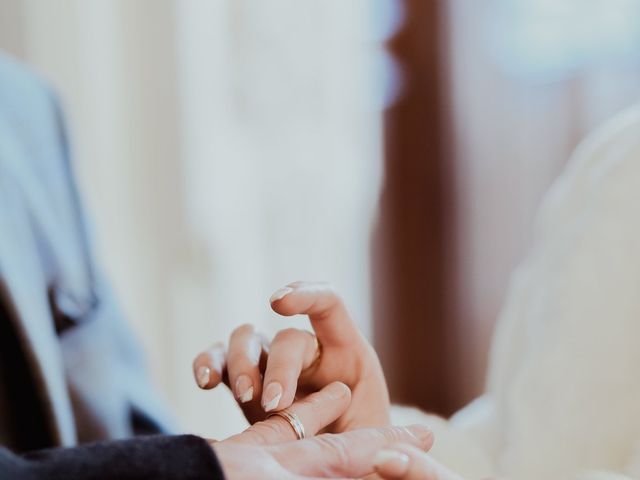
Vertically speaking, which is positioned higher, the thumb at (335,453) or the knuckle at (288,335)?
the knuckle at (288,335)

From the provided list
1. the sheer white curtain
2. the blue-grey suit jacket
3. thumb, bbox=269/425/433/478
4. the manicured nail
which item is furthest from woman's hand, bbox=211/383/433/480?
the sheer white curtain

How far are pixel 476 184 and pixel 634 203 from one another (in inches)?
34.3

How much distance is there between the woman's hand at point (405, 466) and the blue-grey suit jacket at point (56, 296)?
1.46 ft

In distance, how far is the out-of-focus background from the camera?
1.38 meters

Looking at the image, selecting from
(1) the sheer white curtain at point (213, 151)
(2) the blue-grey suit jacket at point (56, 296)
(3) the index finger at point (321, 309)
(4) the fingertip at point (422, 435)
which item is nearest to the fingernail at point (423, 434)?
(4) the fingertip at point (422, 435)

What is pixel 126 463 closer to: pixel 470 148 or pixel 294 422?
pixel 294 422

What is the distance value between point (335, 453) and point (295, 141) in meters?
1.10

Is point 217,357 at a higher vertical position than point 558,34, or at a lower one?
lower

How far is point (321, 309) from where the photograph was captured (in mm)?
512

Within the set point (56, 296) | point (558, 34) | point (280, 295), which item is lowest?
point (56, 296)

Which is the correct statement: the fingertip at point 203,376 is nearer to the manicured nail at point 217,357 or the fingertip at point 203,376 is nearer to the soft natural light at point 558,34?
the manicured nail at point 217,357

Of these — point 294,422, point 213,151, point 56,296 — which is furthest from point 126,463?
point 213,151

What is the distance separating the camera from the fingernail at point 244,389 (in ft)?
1.59

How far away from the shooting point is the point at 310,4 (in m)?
1.41
